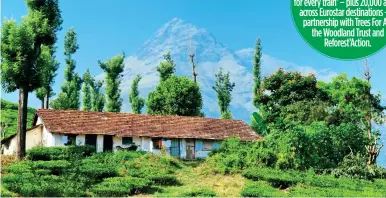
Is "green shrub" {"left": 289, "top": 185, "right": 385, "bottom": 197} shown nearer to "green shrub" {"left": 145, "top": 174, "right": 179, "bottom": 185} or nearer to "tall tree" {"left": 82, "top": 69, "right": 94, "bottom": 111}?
"green shrub" {"left": 145, "top": 174, "right": 179, "bottom": 185}

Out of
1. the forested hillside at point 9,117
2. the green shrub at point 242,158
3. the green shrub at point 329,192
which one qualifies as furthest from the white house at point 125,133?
the green shrub at point 329,192

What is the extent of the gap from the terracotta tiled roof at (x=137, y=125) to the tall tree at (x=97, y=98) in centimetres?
2017

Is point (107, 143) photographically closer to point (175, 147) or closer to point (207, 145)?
point (175, 147)

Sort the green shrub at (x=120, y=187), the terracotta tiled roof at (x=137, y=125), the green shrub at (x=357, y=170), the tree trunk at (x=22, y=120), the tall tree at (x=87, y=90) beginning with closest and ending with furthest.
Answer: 1. the green shrub at (x=120, y=187)
2. the green shrub at (x=357, y=170)
3. the tree trunk at (x=22, y=120)
4. the terracotta tiled roof at (x=137, y=125)
5. the tall tree at (x=87, y=90)

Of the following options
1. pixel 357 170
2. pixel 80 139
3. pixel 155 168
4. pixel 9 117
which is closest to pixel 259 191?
pixel 155 168

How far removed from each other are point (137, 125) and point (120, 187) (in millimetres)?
15732

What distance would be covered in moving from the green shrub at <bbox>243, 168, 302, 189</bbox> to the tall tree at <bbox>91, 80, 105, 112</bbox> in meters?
34.2

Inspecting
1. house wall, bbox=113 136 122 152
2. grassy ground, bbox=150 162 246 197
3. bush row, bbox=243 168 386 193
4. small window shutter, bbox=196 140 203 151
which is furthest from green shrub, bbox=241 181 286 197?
house wall, bbox=113 136 122 152

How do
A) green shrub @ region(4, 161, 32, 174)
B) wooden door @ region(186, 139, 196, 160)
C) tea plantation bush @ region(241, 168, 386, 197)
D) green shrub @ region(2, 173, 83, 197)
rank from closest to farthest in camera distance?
1. green shrub @ region(2, 173, 83, 197)
2. tea plantation bush @ region(241, 168, 386, 197)
3. green shrub @ region(4, 161, 32, 174)
4. wooden door @ region(186, 139, 196, 160)

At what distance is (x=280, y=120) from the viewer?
38719 mm

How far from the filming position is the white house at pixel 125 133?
1372 inches

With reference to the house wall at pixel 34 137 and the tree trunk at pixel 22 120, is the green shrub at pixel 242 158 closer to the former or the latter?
the tree trunk at pixel 22 120

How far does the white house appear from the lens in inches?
1372

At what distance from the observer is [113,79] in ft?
175
